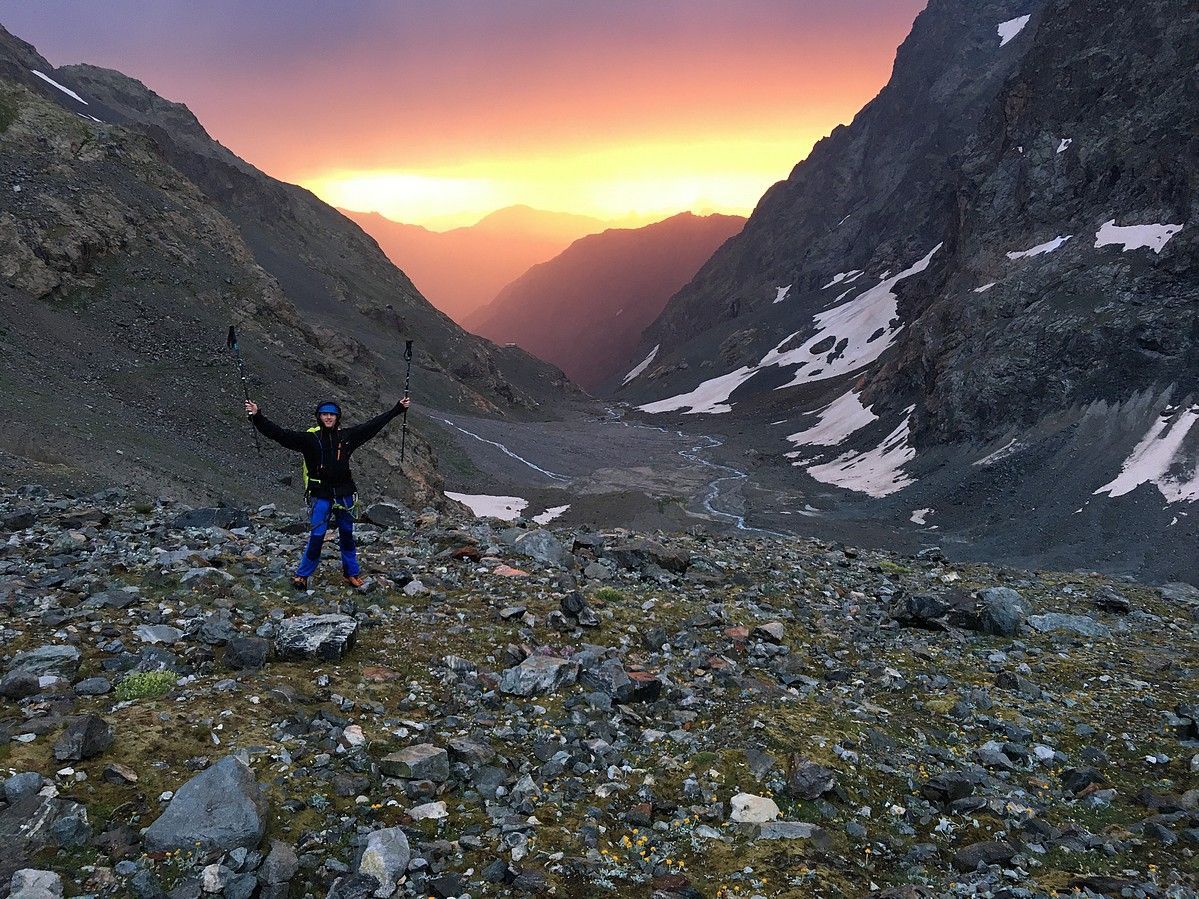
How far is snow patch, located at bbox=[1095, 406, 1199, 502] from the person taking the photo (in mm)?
48453

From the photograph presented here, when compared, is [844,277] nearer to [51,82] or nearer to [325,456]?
[51,82]

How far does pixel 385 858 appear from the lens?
17.2 ft

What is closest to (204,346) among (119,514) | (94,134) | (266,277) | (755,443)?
(266,277)

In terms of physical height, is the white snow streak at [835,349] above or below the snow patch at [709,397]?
above

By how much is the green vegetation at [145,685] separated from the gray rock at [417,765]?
2635 millimetres

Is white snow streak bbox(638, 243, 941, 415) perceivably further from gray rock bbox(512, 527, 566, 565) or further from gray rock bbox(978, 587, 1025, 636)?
gray rock bbox(512, 527, 566, 565)

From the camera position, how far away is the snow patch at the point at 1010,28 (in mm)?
194625

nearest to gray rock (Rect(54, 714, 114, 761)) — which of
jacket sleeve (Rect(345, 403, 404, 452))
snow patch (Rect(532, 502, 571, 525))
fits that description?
jacket sleeve (Rect(345, 403, 404, 452))

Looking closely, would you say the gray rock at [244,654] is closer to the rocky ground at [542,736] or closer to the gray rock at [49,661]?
the rocky ground at [542,736]

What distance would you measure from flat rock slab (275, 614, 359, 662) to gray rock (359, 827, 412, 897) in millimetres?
3577

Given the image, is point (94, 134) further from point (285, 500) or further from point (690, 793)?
point (690, 793)

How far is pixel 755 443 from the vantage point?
121 m

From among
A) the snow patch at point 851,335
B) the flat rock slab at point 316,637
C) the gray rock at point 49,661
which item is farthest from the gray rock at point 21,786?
the snow patch at point 851,335

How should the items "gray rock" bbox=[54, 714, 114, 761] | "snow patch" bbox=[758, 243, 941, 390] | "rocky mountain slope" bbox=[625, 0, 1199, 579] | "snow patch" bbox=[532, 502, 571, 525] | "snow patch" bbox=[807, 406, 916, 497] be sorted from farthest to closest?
"snow patch" bbox=[758, 243, 941, 390] < "snow patch" bbox=[807, 406, 916, 497] < "snow patch" bbox=[532, 502, 571, 525] < "rocky mountain slope" bbox=[625, 0, 1199, 579] < "gray rock" bbox=[54, 714, 114, 761]
